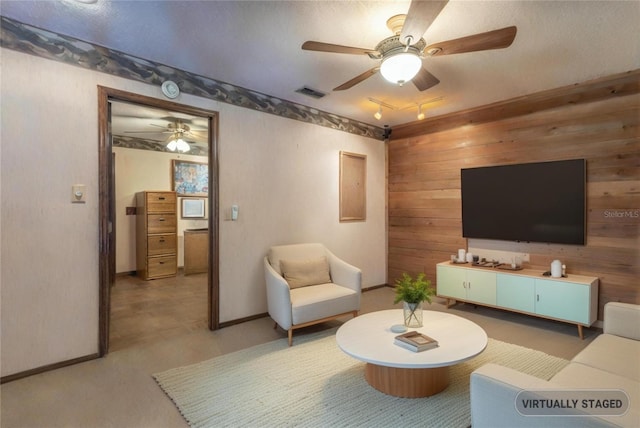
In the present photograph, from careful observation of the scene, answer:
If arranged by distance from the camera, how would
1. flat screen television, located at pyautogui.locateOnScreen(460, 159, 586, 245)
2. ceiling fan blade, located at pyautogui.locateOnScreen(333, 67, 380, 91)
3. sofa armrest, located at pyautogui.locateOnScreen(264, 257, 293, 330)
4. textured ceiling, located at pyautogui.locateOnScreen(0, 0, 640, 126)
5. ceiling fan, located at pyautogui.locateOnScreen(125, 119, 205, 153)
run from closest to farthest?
1. textured ceiling, located at pyautogui.locateOnScreen(0, 0, 640, 126)
2. ceiling fan blade, located at pyautogui.locateOnScreen(333, 67, 380, 91)
3. sofa armrest, located at pyautogui.locateOnScreen(264, 257, 293, 330)
4. flat screen television, located at pyautogui.locateOnScreen(460, 159, 586, 245)
5. ceiling fan, located at pyautogui.locateOnScreen(125, 119, 205, 153)

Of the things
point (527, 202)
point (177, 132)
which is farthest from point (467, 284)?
point (177, 132)

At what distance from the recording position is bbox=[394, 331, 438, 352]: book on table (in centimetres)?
197

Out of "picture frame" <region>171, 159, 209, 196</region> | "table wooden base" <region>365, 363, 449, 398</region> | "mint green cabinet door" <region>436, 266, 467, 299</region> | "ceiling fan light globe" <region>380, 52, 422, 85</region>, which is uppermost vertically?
"ceiling fan light globe" <region>380, 52, 422, 85</region>

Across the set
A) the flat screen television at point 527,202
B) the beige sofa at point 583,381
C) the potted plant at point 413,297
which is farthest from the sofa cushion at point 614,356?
the flat screen television at point 527,202

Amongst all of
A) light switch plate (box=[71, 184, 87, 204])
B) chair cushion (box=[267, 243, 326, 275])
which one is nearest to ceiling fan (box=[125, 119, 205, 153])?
light switch plate (box=[71, 184, 87, 204])

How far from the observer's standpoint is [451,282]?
394cm

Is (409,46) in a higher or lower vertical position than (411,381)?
higher

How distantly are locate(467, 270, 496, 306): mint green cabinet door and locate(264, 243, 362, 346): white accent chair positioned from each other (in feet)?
4.74

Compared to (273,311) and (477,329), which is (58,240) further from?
(477,329)

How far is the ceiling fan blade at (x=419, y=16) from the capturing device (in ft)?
5.25

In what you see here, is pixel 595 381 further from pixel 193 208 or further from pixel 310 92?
pixel 193 208

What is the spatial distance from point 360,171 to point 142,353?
3.51m

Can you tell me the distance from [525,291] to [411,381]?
205 cm

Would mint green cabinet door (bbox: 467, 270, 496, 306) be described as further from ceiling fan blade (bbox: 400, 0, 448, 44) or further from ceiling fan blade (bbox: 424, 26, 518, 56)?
ceiling fan blade (bbox: 400, 0, 448, 44)
